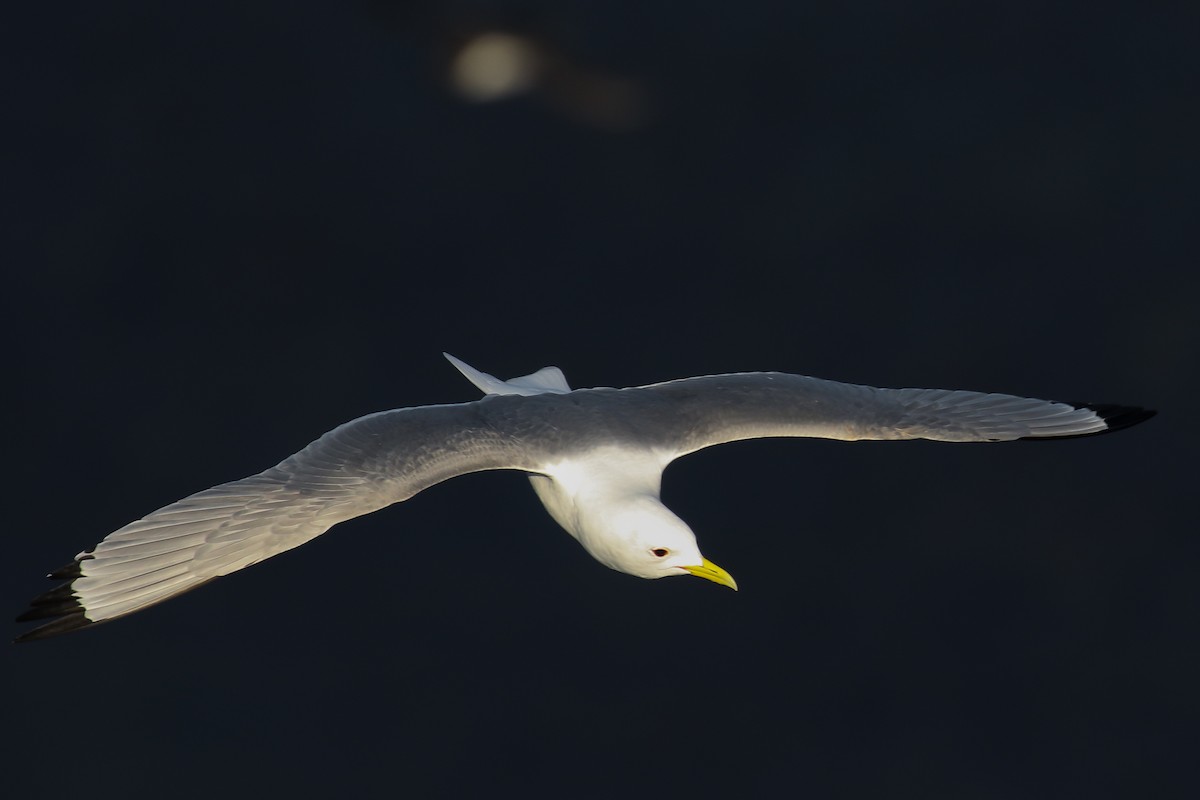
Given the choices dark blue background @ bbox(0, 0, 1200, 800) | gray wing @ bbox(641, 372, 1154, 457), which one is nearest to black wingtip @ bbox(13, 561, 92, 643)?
dark blue background @ bbox(0, 0, 1200, 800)

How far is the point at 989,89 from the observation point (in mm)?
19734

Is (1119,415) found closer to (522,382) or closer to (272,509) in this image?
(522,382)

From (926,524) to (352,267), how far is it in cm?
642

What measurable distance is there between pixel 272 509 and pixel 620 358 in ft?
18.7

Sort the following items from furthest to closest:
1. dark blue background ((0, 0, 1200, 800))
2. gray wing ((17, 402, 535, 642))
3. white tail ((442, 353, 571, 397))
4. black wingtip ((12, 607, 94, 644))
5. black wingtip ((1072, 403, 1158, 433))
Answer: dark blue background ((0, 0, 1200, 800)), black wingtip ((1072, 403, 1158, 433)), white tail ((442, 353, 571, 397)), gray wing ((17, 402, 535, 642)), black wingtip ((12, 607, 94, 644))

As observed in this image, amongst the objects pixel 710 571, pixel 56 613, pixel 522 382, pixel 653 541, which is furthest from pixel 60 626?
pixel 522 382

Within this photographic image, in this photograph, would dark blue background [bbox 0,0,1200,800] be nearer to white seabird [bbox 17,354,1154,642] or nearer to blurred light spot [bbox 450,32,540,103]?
blurred light spot [bbox 450,32,540,103]

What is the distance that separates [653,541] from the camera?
13398 millimetres

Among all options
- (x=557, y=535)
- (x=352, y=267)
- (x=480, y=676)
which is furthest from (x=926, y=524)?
(x=352, y=267)

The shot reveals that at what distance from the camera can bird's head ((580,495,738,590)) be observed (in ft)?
43.9

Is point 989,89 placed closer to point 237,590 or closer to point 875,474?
point 875,474

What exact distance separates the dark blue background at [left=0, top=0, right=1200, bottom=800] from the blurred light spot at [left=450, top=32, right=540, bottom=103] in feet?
0.65

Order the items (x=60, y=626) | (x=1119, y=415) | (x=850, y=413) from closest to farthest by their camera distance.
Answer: (x=60, y=626) → (x=850, y=413) → (x=1119, y=415)

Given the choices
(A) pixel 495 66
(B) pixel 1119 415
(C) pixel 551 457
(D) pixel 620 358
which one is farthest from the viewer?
(A) pixel 495 66
